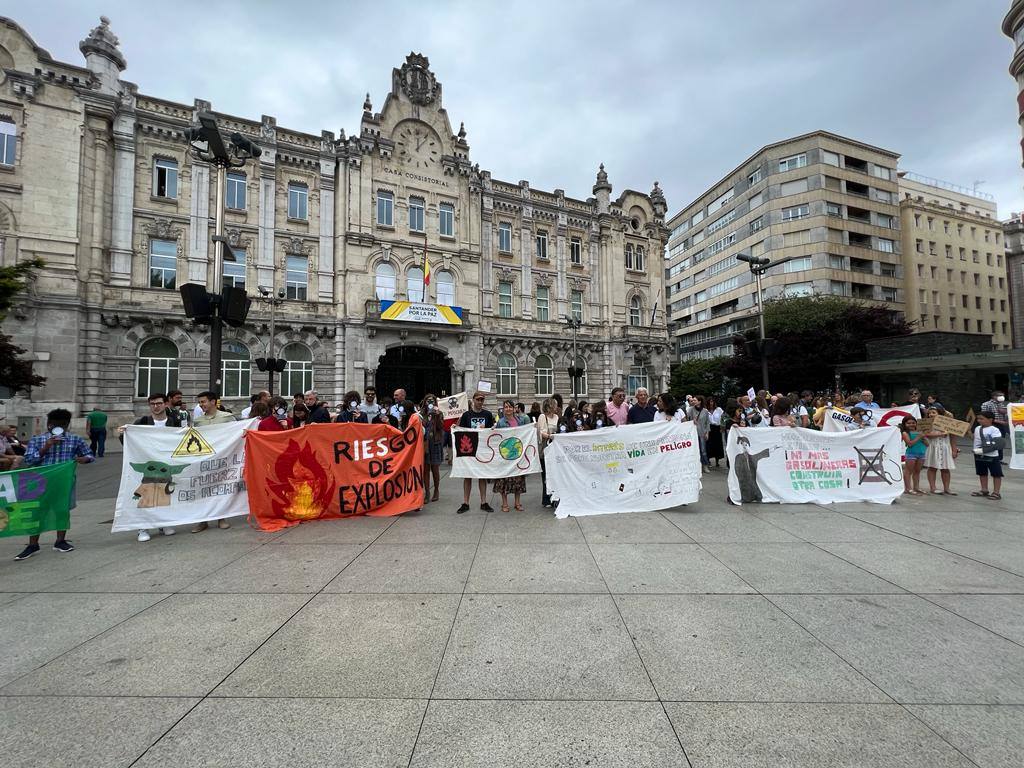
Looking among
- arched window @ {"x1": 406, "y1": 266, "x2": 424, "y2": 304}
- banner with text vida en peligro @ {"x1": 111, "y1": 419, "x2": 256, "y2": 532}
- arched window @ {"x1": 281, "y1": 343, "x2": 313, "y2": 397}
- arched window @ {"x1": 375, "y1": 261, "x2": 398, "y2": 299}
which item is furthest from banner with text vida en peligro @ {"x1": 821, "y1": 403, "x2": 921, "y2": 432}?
arched window @ {"x1": 281, "y1": 343, "x2": 313, "y2": 397}

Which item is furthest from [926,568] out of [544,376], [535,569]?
[544,376]

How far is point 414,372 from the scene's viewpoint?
27.4 metres

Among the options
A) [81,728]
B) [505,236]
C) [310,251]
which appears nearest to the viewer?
[81,728]

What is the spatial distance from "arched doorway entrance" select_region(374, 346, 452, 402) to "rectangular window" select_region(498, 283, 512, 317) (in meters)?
5.70

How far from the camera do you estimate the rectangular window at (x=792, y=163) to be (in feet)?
150

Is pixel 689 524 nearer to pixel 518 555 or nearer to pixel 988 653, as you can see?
pixel 518 555

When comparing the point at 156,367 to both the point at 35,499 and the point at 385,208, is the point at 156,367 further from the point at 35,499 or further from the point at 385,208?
the point at 35,499

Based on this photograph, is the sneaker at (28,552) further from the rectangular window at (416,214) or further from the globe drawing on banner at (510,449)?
the rectangular window at (416,214)

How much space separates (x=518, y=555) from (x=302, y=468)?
401cm

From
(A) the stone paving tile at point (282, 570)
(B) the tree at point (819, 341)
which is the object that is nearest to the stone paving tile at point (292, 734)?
(A) the stone paving tile at point (282, 570)

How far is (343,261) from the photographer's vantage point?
25.4 meters

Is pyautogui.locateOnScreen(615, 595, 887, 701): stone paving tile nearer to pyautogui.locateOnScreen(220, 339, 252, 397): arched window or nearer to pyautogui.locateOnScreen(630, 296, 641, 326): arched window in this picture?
pyautogui.locateOnScreen(220, 339, 252, 397): arched window

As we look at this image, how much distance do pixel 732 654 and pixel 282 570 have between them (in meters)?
4.47

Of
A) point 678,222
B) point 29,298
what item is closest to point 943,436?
point 29,298
